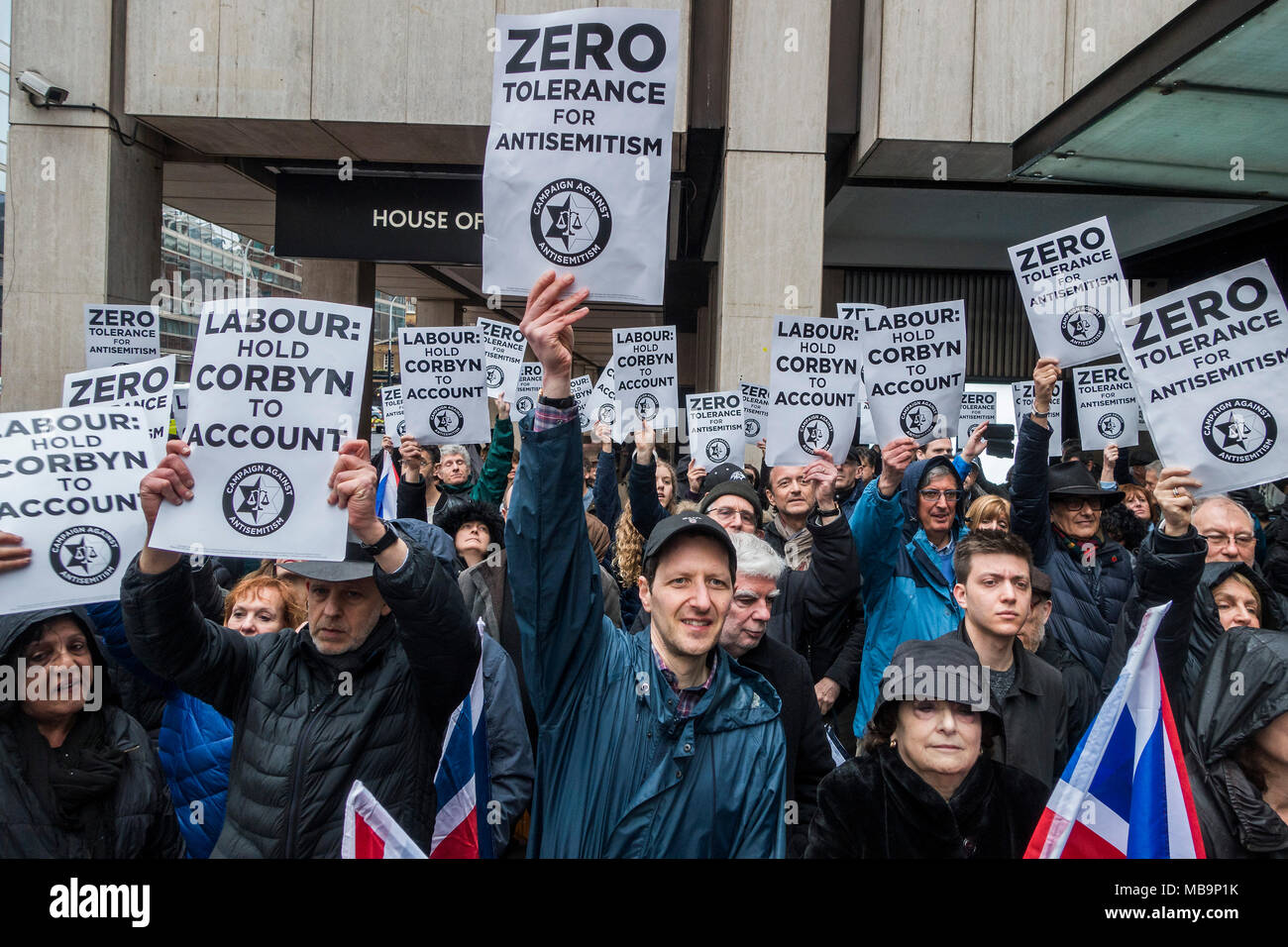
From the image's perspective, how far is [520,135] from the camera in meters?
3.48

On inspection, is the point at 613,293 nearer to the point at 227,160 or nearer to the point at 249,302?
the point at 249,302

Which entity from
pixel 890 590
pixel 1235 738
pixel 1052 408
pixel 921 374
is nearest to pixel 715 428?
pixel 921 374

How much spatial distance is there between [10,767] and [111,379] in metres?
2.85

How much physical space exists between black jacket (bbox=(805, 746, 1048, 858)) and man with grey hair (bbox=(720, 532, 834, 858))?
50cm

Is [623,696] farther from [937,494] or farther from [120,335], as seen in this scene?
[120,335]

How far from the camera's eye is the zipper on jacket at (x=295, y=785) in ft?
9.09

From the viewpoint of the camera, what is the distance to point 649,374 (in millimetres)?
9070

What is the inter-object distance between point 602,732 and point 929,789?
2.72 feet

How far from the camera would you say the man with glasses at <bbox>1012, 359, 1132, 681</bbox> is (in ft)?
15.3

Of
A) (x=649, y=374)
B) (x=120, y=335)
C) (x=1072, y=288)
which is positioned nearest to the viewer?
(x=1072, y=288)

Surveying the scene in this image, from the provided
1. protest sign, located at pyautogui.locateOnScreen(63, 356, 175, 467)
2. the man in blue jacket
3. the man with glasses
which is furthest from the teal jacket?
protest sign, located at pyautogui.locateOnScreen(63, 356, 175, 467)

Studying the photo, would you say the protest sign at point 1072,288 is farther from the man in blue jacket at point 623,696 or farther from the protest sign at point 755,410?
the man in blue jacket at point 623,696

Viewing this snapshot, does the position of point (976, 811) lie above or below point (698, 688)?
below

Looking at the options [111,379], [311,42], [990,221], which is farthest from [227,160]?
[990,221]
